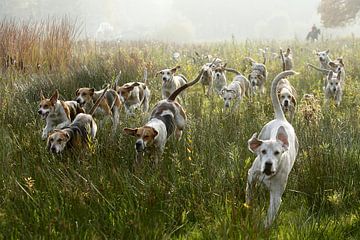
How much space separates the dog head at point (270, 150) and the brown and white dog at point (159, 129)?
4.02 feet

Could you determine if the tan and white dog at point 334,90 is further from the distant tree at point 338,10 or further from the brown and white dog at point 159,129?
the distant tree at point 338,10

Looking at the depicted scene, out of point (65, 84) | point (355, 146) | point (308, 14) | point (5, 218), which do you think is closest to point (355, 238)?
point (355, 146)

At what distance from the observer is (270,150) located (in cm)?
420

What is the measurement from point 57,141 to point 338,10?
39.4 m

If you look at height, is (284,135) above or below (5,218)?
above

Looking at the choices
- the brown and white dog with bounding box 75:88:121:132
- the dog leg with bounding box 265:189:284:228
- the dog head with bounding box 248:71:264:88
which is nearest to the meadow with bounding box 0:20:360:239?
the dog leg with bounding box 265:189:284:228

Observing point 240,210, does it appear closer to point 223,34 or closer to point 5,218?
point 5,218

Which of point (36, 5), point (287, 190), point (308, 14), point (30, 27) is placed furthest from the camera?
point (308, 14)

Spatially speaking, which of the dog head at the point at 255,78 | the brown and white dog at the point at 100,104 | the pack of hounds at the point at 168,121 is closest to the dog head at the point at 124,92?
the pack of hounds at the point at 168,121

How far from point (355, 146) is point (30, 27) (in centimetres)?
884

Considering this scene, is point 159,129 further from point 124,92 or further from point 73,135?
point 124,92

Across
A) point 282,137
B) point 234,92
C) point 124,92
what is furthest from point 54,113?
point 234,92

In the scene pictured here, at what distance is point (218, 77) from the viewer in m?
12.1

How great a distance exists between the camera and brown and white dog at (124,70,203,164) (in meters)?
5.57
